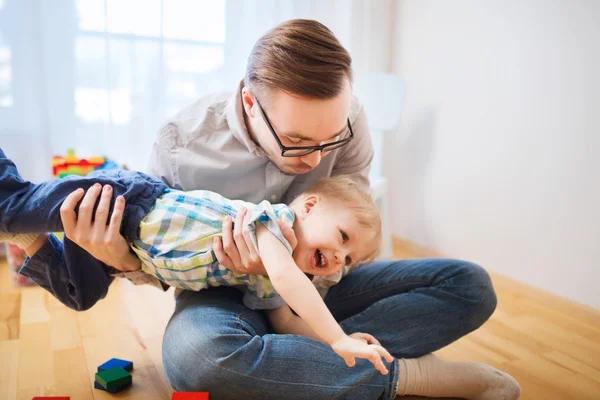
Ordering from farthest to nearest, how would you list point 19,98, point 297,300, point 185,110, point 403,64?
1. point 403,64
2. point 19,98
3. point 185,110
4. point 297,300

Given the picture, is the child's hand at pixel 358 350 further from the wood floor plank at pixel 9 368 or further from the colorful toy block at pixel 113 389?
the wood floor plank at pixel 9 368

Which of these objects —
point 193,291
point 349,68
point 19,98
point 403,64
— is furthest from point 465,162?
point 19,98

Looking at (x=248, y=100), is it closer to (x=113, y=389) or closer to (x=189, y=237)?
(x=189, y=237)

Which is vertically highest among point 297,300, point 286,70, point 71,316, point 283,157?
point 286,70

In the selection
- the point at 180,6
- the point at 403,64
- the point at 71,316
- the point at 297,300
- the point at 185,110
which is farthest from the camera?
the point at 403,64

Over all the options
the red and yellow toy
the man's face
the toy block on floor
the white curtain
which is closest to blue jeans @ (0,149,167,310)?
the toy block on floor

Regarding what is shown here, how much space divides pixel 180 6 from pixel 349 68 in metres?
1.51

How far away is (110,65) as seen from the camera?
2277 mm

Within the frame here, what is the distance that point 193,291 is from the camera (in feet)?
3.97

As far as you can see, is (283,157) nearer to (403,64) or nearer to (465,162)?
(465,162)

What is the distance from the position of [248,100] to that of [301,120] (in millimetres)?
180

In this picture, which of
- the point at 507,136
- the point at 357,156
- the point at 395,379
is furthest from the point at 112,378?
the point at 507,136

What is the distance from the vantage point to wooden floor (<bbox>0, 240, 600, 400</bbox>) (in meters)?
1.26

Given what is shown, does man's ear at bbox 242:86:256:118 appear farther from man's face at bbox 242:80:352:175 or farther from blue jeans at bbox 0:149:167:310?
blue jeans at bbox 0:149:167:310
